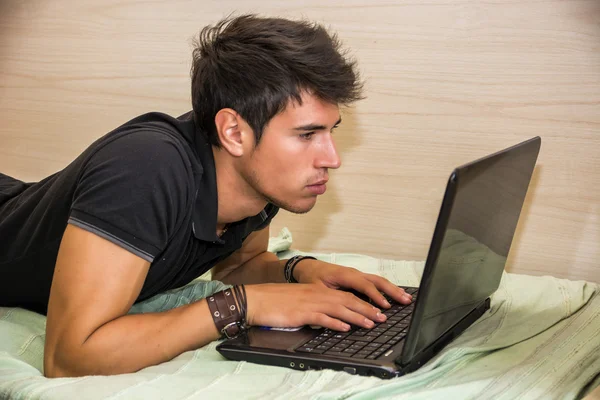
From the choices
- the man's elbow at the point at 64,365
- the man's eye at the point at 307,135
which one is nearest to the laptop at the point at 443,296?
the man's elbow at the point at 64,365

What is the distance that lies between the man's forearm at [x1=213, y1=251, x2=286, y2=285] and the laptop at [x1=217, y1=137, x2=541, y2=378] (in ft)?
1.04

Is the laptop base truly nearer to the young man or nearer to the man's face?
the young man

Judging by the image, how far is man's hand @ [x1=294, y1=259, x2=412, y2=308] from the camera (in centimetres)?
126

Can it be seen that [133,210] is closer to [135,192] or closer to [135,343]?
[135,192]

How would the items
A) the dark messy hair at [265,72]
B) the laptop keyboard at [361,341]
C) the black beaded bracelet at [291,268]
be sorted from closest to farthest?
the laptop keyboard at [361,341], the dark messy hair at [265,72], the black beaded bracelet at [291,268]

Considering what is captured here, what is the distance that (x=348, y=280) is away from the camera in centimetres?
131

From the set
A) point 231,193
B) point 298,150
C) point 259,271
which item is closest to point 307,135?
point 298,150

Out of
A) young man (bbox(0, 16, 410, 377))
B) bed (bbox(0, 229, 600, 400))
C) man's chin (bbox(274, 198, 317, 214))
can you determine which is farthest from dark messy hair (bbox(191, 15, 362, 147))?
bed (bbox(0, 229, 600, 400))

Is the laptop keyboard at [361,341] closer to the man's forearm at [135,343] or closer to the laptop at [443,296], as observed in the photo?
the laptop at [443,296]

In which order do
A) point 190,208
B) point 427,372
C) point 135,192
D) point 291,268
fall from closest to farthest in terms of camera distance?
point 427,372, point 135,192, point 190,208, point 291,268


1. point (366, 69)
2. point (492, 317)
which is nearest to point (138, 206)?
point (492, 317)

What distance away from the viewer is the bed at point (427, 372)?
0.94 meters

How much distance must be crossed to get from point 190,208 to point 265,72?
0.23 meters

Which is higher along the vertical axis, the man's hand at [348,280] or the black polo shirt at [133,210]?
the black polo shirt at [133,210]
